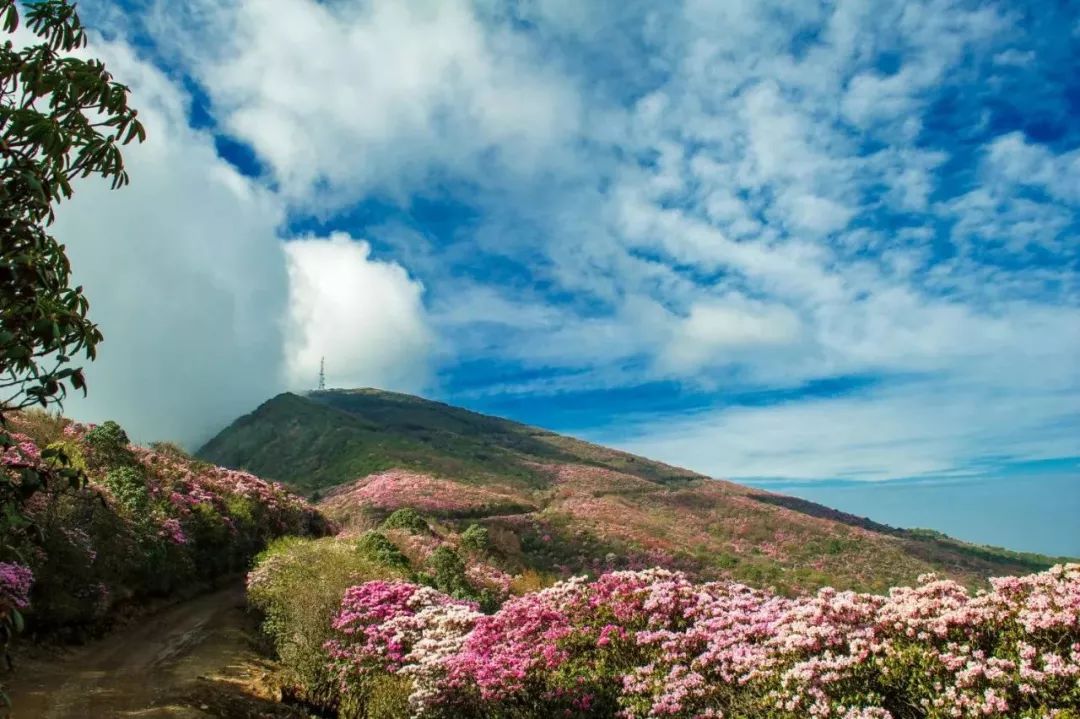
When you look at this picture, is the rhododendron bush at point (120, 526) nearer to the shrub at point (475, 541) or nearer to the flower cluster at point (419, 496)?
the shrub at point (475, 541)

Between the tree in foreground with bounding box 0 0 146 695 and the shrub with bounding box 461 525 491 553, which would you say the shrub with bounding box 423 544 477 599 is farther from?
the tree in foreground with bounding box 0 0 146 695

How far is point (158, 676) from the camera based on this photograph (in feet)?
37.9

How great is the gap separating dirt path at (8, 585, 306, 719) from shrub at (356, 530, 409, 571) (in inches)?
132

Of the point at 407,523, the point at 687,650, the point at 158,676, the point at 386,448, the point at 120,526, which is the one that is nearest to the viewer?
the point at 687,650

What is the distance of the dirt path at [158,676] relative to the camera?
9.48 metres

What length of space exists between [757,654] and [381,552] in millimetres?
13914

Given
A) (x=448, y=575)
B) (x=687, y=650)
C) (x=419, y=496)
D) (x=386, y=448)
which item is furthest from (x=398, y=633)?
(x=386, y=448)

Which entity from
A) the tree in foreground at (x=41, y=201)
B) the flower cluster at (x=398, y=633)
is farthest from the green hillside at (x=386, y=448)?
the tree in foreground at (x=41, y=201)

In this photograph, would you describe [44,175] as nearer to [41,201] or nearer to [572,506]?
[41,201]

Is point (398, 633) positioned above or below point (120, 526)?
below

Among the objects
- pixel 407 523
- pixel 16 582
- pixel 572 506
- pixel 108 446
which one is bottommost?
pixel 16 582

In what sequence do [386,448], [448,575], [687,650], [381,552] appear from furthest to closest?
[386,448]
[448,575]
[381,552]
[687,650]

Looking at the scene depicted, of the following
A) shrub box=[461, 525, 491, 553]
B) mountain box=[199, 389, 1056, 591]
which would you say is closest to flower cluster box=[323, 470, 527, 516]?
mountain box=[199, 389, 1056, 591]

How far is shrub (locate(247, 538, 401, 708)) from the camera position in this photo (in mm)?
11648
